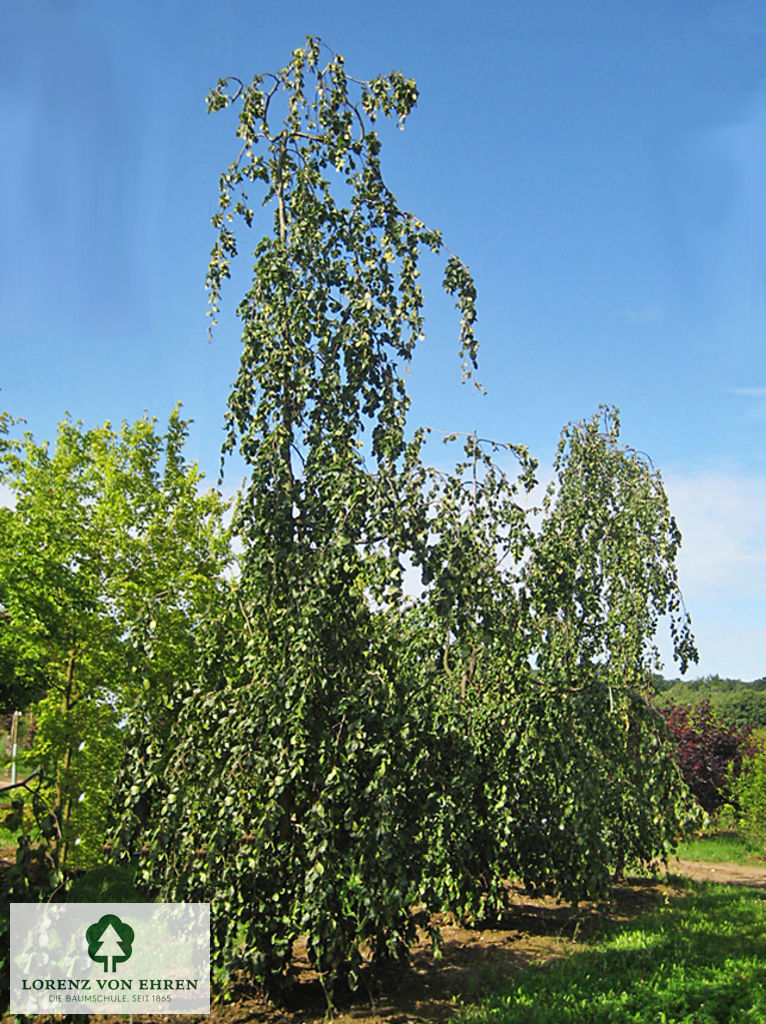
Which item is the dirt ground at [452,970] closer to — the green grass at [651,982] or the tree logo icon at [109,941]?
the green grass at [651,982]

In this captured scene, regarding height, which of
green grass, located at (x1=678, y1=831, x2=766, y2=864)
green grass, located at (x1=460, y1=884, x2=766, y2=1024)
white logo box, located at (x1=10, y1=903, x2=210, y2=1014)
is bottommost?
green grass, located at (x1=678, y1=831, x2=766, y2=864)

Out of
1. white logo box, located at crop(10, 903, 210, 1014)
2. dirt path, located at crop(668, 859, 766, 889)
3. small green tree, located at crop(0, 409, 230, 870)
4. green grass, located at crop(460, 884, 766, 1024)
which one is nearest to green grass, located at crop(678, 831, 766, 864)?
dirt path, located at crop(668, 859, 766, 889)

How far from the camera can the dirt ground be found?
4789mm

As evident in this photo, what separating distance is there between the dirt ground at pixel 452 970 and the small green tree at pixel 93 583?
3.14m

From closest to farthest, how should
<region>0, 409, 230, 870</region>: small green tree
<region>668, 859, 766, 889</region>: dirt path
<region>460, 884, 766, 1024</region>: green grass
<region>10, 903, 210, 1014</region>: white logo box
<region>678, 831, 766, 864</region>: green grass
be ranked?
<region>10, 903, 210, 1014</region>: white logo box
<region>460, 884, 766, 1024</region>: green grass
<region>0, 409, 230, 870</region>: small green tree
<region>668, 859, 766, 889</region>: dirt path
<region>678, 831, 766, 864</region>: green grass

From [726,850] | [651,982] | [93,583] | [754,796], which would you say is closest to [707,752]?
[754,796]

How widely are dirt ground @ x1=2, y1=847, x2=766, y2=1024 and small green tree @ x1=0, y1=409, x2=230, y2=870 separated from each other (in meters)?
3.14

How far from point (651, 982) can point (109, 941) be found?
3582mm

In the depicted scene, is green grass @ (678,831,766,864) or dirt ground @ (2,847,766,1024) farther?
green grass @ (678,831,766,864)

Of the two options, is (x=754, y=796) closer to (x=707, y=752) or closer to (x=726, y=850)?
(x=726, y=850)

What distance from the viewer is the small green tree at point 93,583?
8.08m

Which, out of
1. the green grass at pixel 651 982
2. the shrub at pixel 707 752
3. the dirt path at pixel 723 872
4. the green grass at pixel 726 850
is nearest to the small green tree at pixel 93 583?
the green grass at pixel 651 982

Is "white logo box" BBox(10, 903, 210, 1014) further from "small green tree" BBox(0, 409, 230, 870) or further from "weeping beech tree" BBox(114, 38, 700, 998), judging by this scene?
"small green tree" BBox(0, 409, 230, 870)

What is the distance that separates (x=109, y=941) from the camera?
4.62 metres
